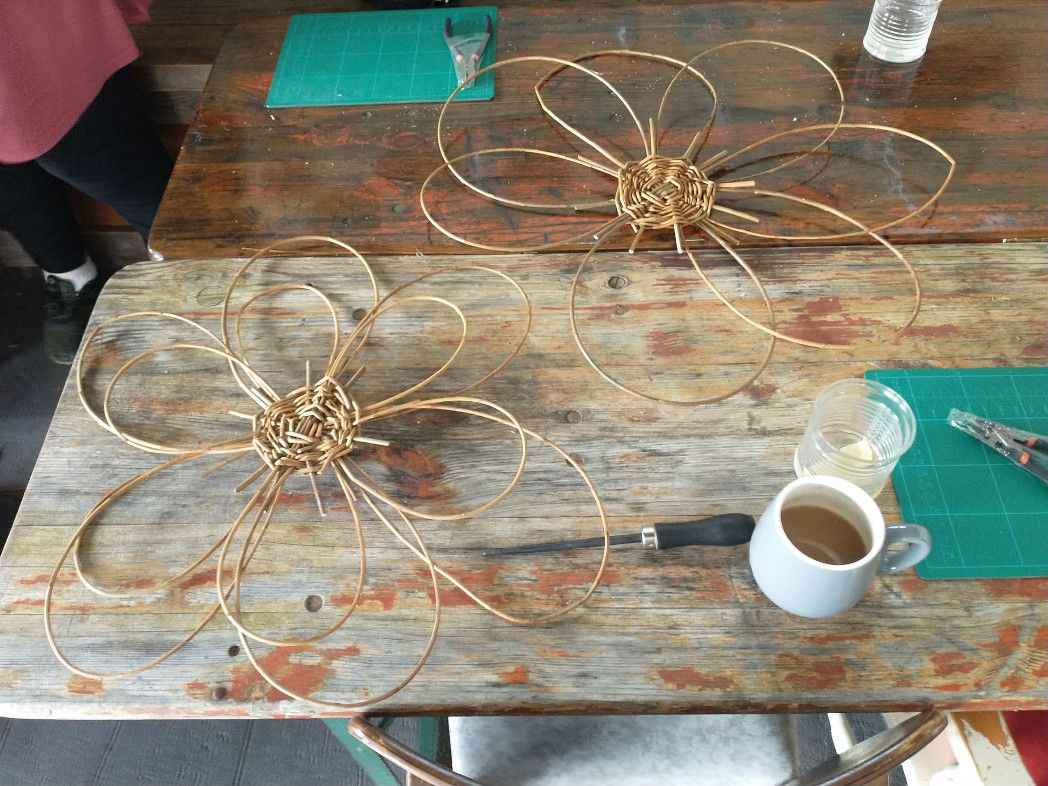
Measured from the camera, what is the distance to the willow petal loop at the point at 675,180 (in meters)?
0.85

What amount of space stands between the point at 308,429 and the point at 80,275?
1383mm

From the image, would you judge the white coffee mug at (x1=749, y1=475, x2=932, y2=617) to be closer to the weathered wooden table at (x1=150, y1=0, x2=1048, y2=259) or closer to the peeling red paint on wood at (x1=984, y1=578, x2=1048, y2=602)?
the peeling red paint on wood at (x1=984, y1=578, x2=1048, y2=602)

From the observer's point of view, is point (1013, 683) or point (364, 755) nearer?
point (1013, 683)

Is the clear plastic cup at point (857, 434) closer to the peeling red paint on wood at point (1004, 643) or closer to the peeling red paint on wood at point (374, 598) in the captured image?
the peeling red paint on wood at point (1004, 643)

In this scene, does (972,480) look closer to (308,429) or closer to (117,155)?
(308,429)

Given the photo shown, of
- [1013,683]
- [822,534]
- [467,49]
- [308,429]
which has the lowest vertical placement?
[1013,683]

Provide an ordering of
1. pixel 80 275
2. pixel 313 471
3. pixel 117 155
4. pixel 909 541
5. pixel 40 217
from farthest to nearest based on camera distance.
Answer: pixel 80 275 < pixel 40 217 < pixel 117 155 < pixel 313 471 < pixel 909 541

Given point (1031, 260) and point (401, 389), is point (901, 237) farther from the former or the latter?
point (401, 389)

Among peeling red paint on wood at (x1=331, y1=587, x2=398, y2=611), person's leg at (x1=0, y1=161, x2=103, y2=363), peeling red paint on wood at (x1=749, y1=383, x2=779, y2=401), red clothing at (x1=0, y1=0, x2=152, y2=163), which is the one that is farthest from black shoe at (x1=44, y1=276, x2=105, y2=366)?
peeling red paint on wood at (x1=749, y1=383, x2=779, y2=401)

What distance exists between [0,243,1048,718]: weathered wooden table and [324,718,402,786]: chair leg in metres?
0.13

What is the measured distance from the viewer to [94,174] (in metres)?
1.32

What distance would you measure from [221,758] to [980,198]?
1465 millimetres

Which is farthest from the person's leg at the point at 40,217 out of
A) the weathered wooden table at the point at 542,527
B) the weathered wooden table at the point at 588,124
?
the weathered wooden table at the point at 542,527

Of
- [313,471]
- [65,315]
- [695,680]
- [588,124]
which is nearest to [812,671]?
[695,680]
